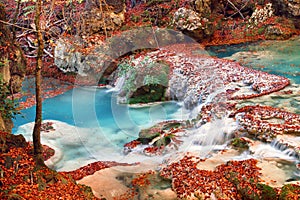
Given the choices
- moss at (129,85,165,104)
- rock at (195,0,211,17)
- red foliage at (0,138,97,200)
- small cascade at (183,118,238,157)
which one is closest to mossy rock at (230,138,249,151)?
small cascade at (183,118,238,157)

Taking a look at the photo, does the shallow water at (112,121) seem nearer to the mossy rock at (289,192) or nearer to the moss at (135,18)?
the mossy rock at (289,192)

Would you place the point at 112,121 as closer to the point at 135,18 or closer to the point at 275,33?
the point at 135,18

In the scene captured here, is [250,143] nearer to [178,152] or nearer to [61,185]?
[178,152]

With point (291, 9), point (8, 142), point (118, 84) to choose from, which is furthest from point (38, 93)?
point (291, 9)

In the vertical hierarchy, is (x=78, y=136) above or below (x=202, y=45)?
below

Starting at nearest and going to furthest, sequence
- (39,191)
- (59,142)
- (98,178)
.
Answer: (39,191) → (98,178) → (59,142)

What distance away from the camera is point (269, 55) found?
14.8m

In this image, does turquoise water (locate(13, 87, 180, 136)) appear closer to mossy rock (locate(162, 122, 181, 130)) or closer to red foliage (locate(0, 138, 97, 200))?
mossy rock (locate(162, 122, 181, 130))

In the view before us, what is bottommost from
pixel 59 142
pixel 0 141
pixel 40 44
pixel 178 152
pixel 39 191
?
pixel 59 142

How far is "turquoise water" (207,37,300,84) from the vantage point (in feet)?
40.4

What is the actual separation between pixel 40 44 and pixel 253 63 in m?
11.8

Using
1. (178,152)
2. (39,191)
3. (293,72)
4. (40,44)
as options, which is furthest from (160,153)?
(293,72)

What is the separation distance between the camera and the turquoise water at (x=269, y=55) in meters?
12.3

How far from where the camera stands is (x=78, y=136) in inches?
404
